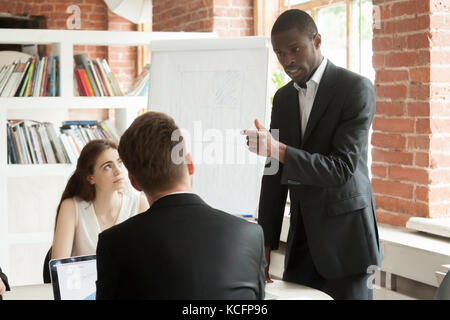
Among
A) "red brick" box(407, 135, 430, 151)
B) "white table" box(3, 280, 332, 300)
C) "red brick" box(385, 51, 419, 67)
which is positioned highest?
"red brick" box(385, 51, 419, 67)

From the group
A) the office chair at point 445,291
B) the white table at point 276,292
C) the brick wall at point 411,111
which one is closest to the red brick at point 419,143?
the brick wall at point 411,111

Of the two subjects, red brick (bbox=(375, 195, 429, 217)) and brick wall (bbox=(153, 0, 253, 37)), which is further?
brick wall (bbox=(153, 0, 253, 37))

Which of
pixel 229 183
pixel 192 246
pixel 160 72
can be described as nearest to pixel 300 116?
pixel 192 246

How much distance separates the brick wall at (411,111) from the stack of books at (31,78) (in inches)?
79.9

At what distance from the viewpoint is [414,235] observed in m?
2.82

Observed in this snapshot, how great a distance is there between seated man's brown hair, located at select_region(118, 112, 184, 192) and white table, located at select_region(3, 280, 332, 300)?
2.16ft

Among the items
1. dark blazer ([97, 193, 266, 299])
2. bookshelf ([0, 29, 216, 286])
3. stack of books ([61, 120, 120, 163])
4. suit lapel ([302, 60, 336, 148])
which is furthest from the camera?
stack of books ([61, 120, 120, 163])

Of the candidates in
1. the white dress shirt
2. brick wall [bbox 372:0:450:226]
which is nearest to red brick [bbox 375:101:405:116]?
brick wall [bbox 372:0:450:226]

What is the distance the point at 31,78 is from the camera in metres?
3.95

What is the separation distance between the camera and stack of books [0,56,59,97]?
3.89 m

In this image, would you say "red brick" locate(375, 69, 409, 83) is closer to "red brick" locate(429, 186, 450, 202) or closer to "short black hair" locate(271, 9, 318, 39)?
"red brick" locate(429, 186, 450, 202)

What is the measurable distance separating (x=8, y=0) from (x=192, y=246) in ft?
21.0

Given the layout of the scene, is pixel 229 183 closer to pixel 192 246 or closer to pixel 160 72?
pixel 160 72

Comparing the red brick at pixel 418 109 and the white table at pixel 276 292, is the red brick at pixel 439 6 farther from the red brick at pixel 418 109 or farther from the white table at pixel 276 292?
the white table at pixel 276 292
